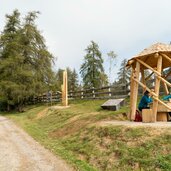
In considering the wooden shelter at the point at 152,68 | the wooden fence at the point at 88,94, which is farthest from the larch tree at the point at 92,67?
the wooden shelter at the point at 152,68

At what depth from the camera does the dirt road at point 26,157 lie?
8281 millimetres

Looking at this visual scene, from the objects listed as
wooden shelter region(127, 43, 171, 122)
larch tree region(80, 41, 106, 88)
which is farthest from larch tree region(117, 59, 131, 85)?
wooden shelter region(127, 43, 171, 122)

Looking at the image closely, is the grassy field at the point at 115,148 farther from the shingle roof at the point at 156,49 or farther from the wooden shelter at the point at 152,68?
the shingle roof at the point at 156,49

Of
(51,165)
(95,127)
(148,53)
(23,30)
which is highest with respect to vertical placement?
(23,30)

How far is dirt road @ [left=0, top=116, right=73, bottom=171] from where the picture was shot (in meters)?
8.28

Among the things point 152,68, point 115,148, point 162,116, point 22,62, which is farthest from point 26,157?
point 22,62

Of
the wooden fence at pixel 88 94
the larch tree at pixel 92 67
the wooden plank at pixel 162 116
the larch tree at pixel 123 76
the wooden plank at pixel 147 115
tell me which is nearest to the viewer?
the wooden plank at pixel 147 115

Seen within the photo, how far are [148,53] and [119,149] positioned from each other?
4874 mm

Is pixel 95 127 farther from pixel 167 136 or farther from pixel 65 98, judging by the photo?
pixel 65 98

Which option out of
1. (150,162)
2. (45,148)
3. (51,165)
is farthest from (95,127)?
(150,162)

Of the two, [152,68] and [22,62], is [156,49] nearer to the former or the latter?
[152,68]

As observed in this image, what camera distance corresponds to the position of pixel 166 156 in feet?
25.1

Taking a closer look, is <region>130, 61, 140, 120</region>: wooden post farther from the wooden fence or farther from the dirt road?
the wooden fence

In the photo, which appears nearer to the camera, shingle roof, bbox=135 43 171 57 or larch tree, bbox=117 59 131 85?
shingle roof, bbox=135 43 171 57
